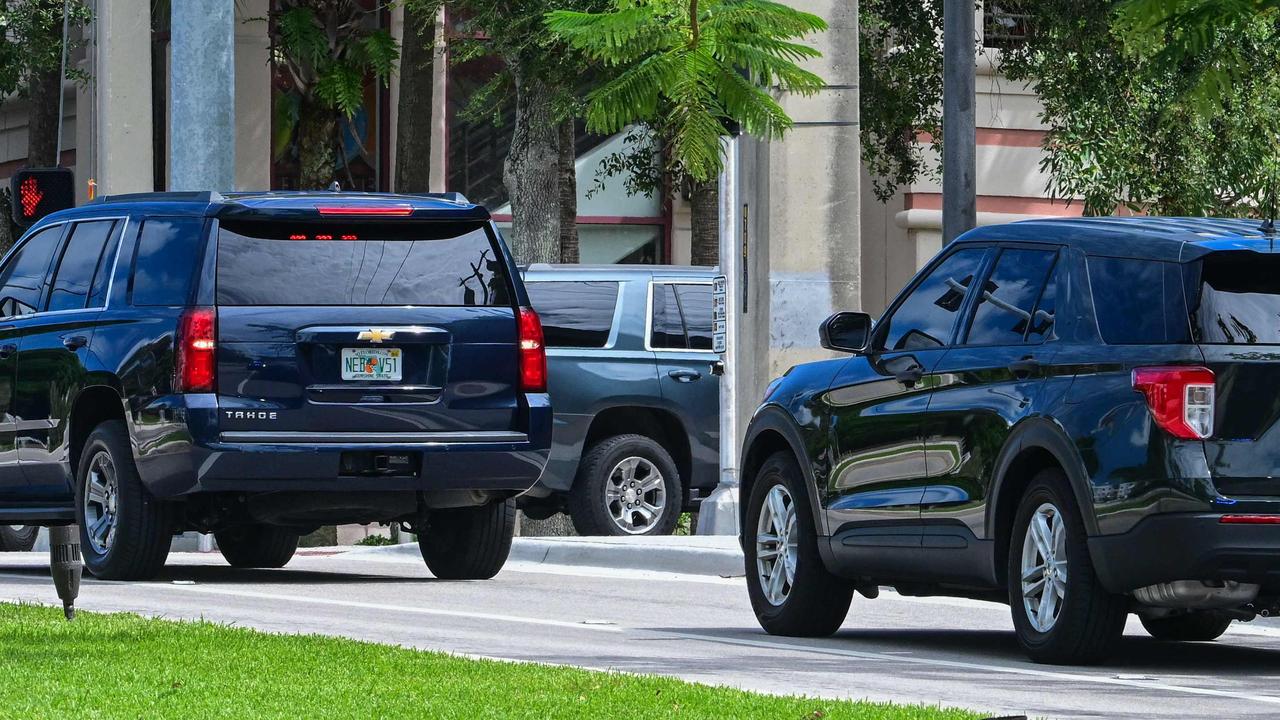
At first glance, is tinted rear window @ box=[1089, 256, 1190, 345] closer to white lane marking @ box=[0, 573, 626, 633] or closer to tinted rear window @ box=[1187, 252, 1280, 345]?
tinted rear window @ box=[1187, 252, 1280, 345]

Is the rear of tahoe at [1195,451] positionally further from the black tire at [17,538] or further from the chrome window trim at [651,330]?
the black tire at [17,538]

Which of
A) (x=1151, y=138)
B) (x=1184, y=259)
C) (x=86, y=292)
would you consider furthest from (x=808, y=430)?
(x=1151, y=138)

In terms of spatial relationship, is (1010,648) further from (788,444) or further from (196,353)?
(196,353)

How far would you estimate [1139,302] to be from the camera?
9.27 m

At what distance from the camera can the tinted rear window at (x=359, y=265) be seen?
13070 mm

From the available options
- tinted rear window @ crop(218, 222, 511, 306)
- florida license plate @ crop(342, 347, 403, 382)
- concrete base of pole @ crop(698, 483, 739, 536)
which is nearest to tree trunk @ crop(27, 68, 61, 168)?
concrete base of pole @ crop(698, 483, 739, 536)

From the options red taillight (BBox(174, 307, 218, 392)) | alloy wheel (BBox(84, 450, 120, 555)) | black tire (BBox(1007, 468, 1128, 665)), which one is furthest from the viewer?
alloy wheel (BBox(84, 450, 120, 555))

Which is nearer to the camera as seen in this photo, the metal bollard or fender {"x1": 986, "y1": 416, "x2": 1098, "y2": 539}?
fender {"x1": 986, "y1": 416, "x2": 1098, "y2": 539}

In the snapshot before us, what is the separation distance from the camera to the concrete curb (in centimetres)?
1553

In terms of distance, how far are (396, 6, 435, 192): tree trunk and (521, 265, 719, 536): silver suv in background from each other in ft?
24.4

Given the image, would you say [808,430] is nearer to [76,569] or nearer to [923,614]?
[923,614]

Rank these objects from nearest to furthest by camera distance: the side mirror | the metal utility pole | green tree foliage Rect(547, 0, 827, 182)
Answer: green tree foliage Rect(547, 0, 827, 182), the side mirror, the metal utility pole

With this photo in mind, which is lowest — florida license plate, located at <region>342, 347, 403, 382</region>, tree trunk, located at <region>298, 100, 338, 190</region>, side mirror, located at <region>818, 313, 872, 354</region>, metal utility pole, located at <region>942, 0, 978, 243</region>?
florida license plate, located at <region>342, 347, 403, 382</region>

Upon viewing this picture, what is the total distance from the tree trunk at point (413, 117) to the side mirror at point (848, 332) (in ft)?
49.2
